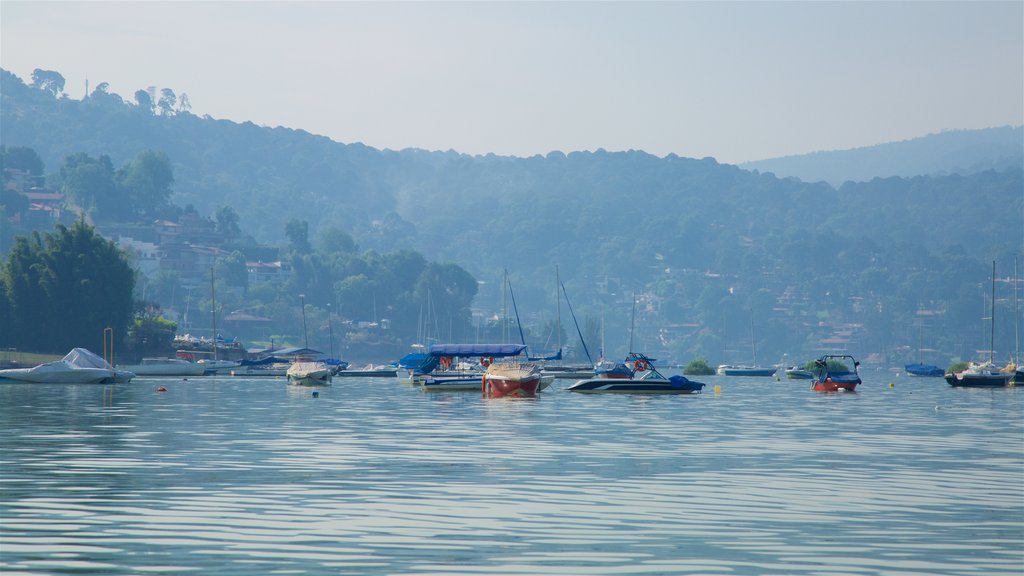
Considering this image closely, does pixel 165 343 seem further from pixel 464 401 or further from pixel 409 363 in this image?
pixel 464 401

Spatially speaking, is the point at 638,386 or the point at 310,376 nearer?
the point at 638,386

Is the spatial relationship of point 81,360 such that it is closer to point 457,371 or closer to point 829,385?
point 457,371

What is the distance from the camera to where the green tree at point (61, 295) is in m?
176

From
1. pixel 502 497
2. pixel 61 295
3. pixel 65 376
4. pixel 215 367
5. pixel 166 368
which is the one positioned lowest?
pixel 215 367

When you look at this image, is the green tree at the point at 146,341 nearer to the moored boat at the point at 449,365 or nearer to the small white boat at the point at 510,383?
the moored boat at the point at 449,365

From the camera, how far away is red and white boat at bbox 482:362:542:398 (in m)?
114

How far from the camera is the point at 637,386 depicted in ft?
410

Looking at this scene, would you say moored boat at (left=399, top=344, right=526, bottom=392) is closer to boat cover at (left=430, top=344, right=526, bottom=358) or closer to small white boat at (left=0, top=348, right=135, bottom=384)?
boat cover at (left=430, top=344, right=526, bottom=358)

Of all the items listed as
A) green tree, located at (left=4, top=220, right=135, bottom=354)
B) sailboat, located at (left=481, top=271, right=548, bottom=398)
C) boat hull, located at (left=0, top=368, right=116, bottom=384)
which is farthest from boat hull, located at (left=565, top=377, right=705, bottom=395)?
green tree, located at (left=4, top=220, right=135, bottom=354)

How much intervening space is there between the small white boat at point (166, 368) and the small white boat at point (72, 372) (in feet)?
119

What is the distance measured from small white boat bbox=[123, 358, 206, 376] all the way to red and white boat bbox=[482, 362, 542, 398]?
240ft

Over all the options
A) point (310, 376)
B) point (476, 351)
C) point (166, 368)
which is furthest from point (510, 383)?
point (166, 368)

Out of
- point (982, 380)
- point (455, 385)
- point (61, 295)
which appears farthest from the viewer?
point (61, 295)

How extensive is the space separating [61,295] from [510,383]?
8388 centimetres
